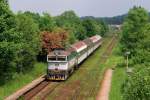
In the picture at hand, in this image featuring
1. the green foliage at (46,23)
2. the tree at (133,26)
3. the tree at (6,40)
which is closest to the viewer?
the tree at (6,40)

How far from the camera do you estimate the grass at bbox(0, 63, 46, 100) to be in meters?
44.0

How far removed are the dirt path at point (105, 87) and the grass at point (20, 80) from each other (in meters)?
8.98

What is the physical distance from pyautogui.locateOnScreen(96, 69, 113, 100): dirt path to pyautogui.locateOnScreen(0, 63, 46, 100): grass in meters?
8.98

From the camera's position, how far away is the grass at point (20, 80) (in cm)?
4399

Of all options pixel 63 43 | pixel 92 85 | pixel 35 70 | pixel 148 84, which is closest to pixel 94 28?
pixel 63 43

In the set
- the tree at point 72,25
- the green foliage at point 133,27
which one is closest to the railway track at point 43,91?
the green foliage at point 133,27

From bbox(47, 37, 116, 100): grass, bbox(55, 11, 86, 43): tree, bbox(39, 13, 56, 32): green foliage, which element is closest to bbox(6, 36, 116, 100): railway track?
bbox(47, 37, 116, 100): grass

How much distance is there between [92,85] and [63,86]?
3462mm

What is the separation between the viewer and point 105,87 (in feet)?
158

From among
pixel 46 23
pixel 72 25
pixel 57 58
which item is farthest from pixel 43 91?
pixel 72 25

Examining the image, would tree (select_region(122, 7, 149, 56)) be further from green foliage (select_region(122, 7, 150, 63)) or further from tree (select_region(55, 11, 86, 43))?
tree (select_region(55, 11, 86, 43))

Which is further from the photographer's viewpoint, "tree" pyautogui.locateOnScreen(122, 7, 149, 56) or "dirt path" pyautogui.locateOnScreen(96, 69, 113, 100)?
"tree" pyautogui.locateOnScreen(122, 7, 149, 56)

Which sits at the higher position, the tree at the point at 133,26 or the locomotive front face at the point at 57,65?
the tree at the point at 133,26

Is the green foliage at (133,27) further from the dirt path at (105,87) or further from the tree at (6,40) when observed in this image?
the tree at (6,40)
